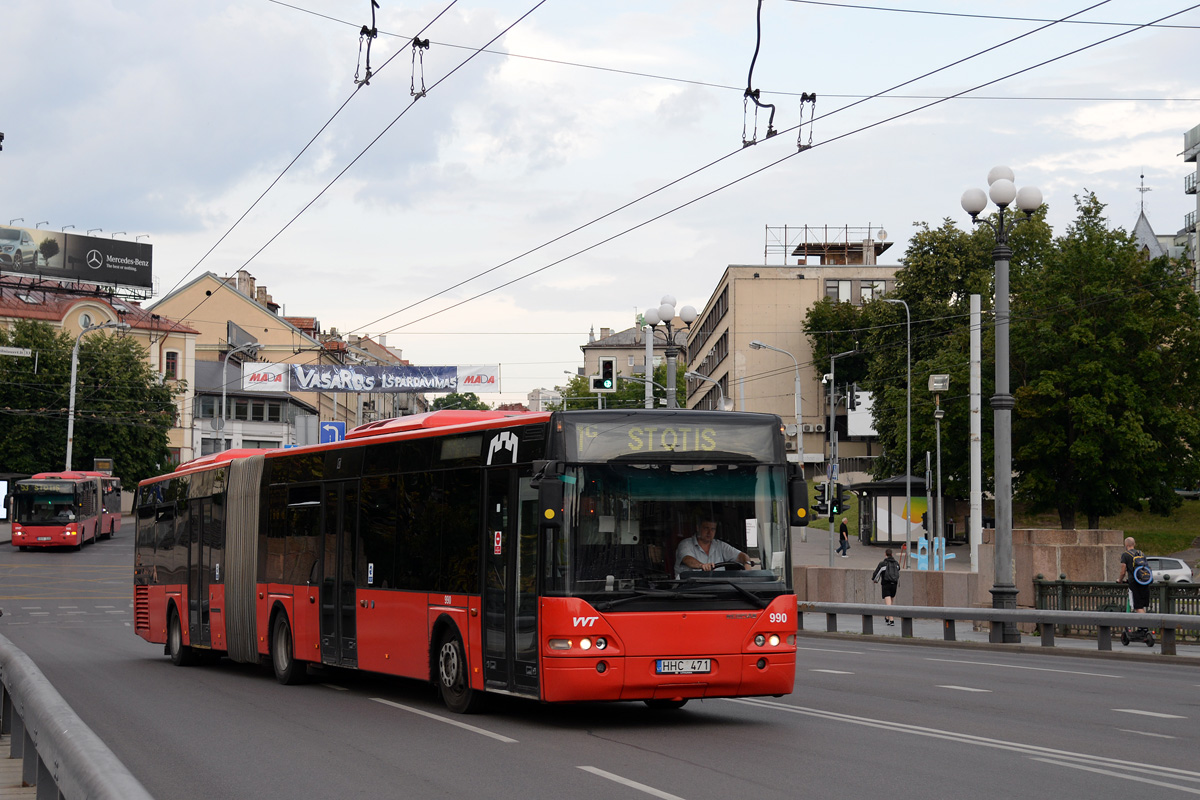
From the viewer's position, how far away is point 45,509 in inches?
2350

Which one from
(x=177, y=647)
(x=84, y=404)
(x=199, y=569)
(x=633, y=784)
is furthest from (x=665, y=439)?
(x=84, y=404)

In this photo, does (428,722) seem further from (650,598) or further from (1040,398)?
(1040,398)

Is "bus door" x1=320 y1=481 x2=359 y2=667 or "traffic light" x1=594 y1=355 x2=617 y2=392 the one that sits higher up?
"traffic light" x1=594 y1=355 x2=617 y2=392

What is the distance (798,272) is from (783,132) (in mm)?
85290

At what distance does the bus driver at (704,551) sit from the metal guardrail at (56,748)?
507cm

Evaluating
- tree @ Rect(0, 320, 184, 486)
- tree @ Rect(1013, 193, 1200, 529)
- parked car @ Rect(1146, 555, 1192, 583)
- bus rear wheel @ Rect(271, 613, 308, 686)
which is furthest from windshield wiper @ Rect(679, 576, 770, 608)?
tree @ Rect(0, 320, 184, 486)

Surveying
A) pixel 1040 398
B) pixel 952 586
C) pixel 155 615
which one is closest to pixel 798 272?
pixel 1040 398

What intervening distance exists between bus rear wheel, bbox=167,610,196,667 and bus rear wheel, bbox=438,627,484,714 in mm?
8630

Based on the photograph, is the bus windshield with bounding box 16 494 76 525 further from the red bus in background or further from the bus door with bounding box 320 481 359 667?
the bus door with bounding box 320 481 359 667

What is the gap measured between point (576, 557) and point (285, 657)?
6.85 meters

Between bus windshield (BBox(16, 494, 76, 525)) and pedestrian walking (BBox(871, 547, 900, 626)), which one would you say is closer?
pedestrian walking (BBox(871, 547, 900, 626))

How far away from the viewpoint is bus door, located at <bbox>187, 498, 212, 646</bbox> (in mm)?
20250

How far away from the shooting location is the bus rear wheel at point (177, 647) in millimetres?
21078

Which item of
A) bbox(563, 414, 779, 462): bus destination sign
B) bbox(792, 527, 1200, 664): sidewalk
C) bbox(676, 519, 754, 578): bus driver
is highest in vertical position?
bbox(563, 414, 779, 462): bus destination sign
